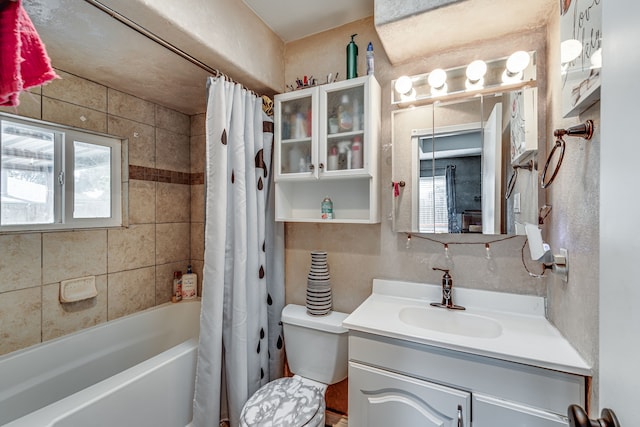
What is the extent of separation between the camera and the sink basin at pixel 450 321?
4.27 ft

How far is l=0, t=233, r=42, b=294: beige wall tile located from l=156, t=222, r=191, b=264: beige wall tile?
0.68 m

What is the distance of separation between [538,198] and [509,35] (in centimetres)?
81

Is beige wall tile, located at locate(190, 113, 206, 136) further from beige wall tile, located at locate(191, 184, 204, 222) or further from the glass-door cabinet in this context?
the glass-door cabinet

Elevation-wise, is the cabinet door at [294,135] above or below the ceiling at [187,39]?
below

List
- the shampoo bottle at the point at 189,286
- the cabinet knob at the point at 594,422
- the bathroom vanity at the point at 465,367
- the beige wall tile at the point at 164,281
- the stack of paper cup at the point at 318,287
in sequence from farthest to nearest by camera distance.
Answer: the shampoo bottle at the point at 189,286
the beige wall tile at the point at 164,281
the stack of paper cup at the point at 318,287
the bathroom vanity at the point at 465,367
the cabinet knob at the point at 594,422

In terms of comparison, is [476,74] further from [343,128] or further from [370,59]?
[343,128]

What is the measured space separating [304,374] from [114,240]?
1.52m

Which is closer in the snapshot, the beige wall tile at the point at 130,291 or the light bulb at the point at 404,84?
the light bulb at the point at 404,84

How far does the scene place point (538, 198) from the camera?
1271mm

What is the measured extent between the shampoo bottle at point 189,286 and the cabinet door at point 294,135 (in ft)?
3.96

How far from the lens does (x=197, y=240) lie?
7.85 feet

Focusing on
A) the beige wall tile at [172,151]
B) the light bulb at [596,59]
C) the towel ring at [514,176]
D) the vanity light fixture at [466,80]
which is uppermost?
the vanity light fixture at [466,80]

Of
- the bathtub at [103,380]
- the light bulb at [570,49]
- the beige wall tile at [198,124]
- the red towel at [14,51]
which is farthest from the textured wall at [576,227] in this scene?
the beige wall tile at [198,124]

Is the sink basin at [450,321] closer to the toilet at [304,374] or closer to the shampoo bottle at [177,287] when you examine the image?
the toilet at [304,374]
